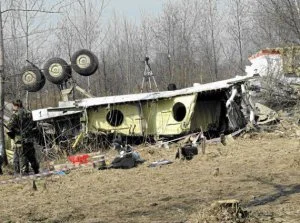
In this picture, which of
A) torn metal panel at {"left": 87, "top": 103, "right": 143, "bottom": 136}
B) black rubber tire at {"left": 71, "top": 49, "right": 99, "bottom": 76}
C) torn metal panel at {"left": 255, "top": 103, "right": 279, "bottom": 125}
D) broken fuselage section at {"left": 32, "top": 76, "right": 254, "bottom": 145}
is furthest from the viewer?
black rubber tire at {"left": 71, "top": 49, "right": 99, "bottom": 76}

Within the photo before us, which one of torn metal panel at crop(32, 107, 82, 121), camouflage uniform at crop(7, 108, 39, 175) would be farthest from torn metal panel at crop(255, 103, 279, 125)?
camouflage uniform at crop(7, 108, 39, 175)

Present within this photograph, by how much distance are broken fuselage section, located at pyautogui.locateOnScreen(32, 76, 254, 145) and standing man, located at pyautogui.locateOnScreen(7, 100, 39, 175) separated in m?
4.45

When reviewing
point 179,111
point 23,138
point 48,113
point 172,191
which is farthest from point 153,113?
point 172,191

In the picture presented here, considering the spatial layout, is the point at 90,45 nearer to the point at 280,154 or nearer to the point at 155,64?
the point at 155,64

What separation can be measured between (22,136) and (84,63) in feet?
25.9

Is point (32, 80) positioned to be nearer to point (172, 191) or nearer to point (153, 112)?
point (153, 112)

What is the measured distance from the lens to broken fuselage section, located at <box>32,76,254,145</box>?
15.9 m

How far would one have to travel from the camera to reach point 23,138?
11180mm

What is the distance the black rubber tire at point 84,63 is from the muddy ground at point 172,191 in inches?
279

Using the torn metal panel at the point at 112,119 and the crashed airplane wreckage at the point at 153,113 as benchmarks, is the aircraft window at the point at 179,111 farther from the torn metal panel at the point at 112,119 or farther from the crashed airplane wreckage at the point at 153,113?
the torn metal panel at the point at 112,119

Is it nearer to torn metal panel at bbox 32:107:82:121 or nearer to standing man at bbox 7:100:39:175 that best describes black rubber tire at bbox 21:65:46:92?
torn metal panel at bbox 32:107:82:121

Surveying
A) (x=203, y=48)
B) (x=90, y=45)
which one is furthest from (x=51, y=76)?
(x=203, y=48)

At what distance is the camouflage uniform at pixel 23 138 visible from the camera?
36.5ft

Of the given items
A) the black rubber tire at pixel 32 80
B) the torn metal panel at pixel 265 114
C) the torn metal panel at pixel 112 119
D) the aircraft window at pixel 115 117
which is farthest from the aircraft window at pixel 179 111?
the black rubber tire at pixel 32 80
